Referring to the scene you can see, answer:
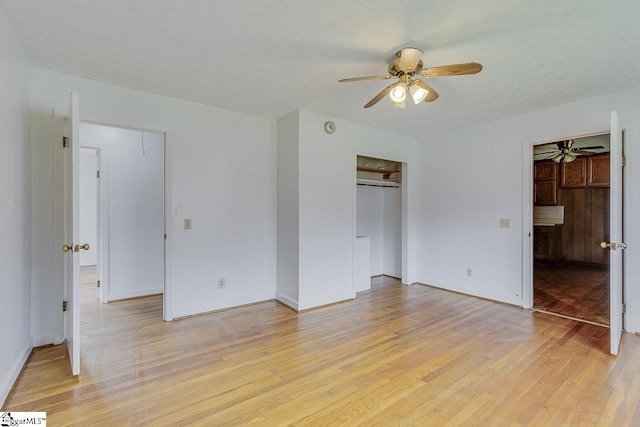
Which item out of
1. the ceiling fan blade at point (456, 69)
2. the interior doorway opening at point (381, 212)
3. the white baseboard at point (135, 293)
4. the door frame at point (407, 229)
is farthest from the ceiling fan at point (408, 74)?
the white baseboard at point (135, 293)

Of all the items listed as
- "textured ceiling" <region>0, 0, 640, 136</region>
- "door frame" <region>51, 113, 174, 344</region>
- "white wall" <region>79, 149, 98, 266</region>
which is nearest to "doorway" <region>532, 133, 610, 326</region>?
"textured ceiling" <region>0, 0, 640, 136</region>

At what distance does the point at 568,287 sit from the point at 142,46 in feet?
18.5

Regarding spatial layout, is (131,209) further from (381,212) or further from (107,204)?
(381,212)

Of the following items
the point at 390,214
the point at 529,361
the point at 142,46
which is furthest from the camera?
the point at 390,214

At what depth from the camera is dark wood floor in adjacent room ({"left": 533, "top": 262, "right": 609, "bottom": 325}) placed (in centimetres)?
334

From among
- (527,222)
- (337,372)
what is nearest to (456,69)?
(337,372)

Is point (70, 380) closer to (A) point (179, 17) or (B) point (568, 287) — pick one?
(A) point (179, 17)

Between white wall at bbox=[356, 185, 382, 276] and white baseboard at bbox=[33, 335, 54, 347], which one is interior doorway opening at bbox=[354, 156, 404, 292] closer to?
white wall at bbox=[356, 185, 382, 276]

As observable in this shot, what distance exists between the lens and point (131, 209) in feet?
13.0

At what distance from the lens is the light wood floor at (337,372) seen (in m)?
1.72

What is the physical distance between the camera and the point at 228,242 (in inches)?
136

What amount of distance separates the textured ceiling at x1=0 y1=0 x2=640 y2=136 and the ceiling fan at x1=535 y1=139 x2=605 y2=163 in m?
1.86

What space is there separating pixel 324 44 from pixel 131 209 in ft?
10.8

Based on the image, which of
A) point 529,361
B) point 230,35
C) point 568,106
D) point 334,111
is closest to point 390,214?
point 334,111
